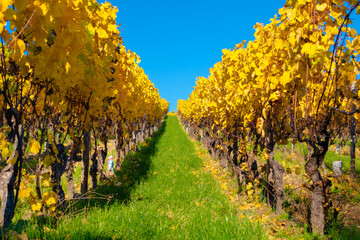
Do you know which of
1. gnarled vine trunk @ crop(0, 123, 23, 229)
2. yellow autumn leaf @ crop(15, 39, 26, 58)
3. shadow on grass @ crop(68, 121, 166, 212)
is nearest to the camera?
yellow autumn leaf @ crop(15, 39, 26, 58)

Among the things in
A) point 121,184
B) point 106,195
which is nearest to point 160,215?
point 106,195

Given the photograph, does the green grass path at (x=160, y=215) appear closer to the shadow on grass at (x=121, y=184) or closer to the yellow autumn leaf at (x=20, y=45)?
the shadow on grass at (x=121, y=184)

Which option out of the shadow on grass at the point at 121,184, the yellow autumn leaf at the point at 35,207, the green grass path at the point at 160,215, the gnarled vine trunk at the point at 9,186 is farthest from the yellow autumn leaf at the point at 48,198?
the shadow on grass at the point at 121,184

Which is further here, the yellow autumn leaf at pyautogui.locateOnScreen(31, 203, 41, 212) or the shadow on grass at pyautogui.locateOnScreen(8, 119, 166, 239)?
the shadow on grass at pyautogui.locateOnScreen(8, 119, 166, 239)

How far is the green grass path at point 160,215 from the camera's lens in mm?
2953

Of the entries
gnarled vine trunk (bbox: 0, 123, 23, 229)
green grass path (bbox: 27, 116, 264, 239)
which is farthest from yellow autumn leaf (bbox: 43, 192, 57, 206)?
green grass path (bbox: 27, 116, 264, 239)

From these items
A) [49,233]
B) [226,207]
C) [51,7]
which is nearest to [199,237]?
[226,207]

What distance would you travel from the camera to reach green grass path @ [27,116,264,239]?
2.95 m

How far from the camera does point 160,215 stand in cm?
392

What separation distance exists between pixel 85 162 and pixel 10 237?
2.59 meters

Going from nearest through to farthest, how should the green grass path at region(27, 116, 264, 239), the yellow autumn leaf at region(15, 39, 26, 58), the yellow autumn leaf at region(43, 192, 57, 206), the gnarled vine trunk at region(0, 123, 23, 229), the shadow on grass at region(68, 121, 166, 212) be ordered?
1. the yellow autumn leaf at region(15, 39, 26, 58)
2. the gnarled vine trunk at region(0, 123, 23, 229)
3. the yellow autumn leaf at region(43, 192, 57, 206)
4. the green grass path at region(27, 116, 264, 239)
5. the shadow on grass at region(68, 121, 166, 212)

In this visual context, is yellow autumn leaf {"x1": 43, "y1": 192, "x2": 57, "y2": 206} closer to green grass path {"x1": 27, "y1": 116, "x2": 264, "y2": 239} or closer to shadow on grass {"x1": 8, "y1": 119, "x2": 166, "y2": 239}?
shadow on grass {"x1": 8, "y1": 119, "x2": 166, "y2": 239}

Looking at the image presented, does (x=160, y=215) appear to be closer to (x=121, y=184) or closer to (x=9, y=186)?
(x=121, y=184)

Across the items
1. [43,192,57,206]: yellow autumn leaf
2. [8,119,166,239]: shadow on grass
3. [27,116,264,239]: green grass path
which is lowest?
[27,116,264,239]: green grass path
